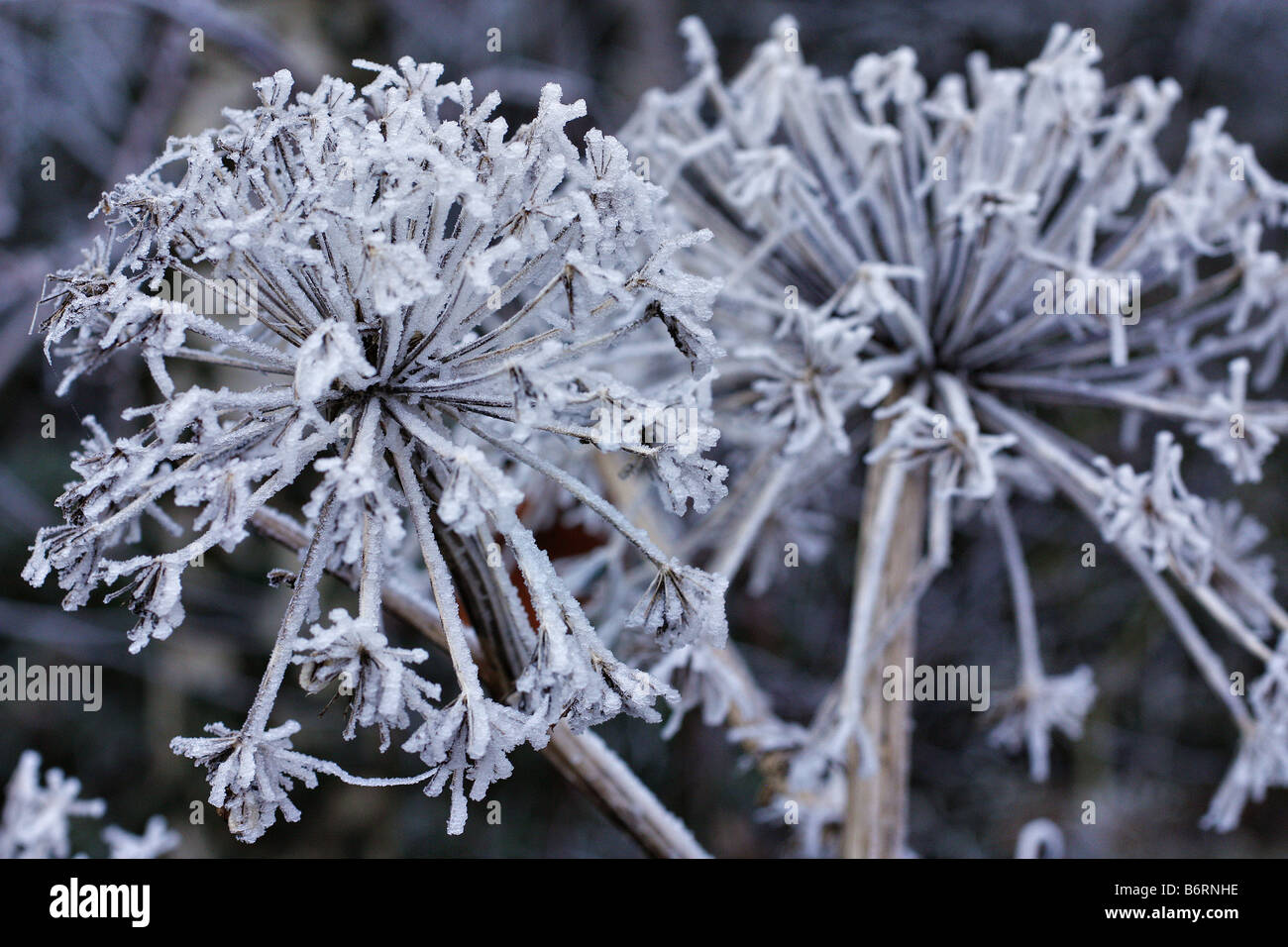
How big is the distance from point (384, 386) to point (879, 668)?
1.21m

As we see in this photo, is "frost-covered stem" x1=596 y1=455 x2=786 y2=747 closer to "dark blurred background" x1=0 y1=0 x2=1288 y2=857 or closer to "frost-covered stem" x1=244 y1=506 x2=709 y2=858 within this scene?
"frost-covered stem" x1=244 y1=506 x2=709 y2=858

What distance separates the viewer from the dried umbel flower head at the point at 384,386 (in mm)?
1094

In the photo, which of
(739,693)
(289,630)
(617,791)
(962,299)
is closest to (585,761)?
(617,791)

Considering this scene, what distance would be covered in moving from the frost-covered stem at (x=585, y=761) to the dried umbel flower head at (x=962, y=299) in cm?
33

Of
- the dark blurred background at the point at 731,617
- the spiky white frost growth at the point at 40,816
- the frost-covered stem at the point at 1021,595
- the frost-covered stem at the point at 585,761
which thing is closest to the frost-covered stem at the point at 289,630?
the frost-covered stem at the point at 585,761

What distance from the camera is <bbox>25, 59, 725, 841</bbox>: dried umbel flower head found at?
1094 millimetres

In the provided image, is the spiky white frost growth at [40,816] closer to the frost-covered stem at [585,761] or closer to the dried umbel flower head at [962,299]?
the frost-covered stem at [585,761]

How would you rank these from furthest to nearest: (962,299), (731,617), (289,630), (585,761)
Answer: (731,617)
(962,299)
(585,761)
(289,630)

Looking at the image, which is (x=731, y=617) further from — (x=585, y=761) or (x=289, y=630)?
(x=289, y=630)

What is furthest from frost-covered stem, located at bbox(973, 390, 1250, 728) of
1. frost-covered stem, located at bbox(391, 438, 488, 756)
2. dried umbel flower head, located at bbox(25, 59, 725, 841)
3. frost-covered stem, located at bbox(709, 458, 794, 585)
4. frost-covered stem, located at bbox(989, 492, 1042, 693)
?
frost-covered stem, located at bbox(391, 438, 488, 756)

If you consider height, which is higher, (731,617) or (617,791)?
(731,617)

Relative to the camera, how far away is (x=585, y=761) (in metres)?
1.49
